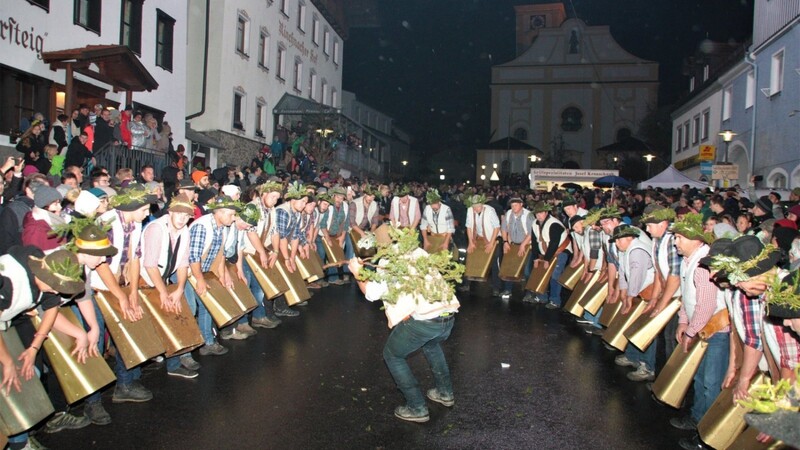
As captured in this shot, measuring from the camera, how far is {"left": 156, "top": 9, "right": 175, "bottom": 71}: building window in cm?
2000

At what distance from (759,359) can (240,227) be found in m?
6.01

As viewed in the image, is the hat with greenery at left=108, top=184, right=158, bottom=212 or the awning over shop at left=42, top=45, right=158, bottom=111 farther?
the awning over shop at left=42, top=45, right=158, bottom=111

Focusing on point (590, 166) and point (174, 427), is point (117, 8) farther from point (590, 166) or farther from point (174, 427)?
point (590, 166)

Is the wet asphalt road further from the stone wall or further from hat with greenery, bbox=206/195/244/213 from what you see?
the stone wall

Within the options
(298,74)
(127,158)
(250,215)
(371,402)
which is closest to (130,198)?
(250,215)

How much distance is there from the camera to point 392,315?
5.83 metres

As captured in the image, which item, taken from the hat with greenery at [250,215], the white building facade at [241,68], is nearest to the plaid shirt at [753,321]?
the hat with greenery at [250,215]

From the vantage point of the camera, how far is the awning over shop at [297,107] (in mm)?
28792

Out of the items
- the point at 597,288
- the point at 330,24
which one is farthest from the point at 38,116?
the point at 330,24

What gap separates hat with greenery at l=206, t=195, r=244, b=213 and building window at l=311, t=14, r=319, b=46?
2960cm

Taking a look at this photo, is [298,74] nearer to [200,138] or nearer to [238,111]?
[238,111]

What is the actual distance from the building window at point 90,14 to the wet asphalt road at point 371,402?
11.2 metres

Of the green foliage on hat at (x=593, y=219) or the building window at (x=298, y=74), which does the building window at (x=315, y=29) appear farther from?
the green foliage on hat at (x=593, y=219)

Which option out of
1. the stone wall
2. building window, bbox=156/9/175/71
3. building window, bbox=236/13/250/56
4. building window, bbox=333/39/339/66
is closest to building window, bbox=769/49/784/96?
the stone wall
